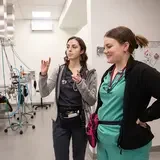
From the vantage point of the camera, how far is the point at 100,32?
3146mm

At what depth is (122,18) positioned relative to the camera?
3213 mm

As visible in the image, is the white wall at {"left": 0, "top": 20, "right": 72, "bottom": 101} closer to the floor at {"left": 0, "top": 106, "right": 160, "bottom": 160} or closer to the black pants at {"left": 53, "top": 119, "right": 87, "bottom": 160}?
the floor at {"left": 0, "top": 106, "right": 160, "bottom": 160}

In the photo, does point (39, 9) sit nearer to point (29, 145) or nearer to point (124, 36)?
point (29, 145)

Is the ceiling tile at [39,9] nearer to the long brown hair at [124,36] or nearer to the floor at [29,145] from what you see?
the floor at [29,145]

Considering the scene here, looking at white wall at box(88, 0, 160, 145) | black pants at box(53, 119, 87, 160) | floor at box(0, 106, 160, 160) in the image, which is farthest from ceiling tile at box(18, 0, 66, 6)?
black pants at box(53, 119, 87, 160)

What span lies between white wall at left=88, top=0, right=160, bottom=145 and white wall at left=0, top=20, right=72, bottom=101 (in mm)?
4349

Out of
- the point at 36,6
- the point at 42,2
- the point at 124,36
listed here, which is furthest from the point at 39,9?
the point at 124,36

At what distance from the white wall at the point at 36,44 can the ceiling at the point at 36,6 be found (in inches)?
24.6

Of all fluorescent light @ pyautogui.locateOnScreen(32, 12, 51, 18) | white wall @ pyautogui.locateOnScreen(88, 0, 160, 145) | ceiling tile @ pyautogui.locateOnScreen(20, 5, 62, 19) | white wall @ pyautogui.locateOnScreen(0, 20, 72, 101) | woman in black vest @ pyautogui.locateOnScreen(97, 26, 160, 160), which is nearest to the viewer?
woman in black vest @ pyautogui.locateOnScreen(97, 26, 160, 160)

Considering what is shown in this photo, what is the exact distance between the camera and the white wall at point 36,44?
7.26 meters

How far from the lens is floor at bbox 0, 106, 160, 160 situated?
338 cm

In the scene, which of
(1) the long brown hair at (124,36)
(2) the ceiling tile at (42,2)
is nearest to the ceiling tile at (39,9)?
(2) the ceiling tile at (42,2)

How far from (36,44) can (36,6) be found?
1843 mm

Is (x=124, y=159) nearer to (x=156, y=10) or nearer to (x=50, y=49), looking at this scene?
(x=156, y=10)
